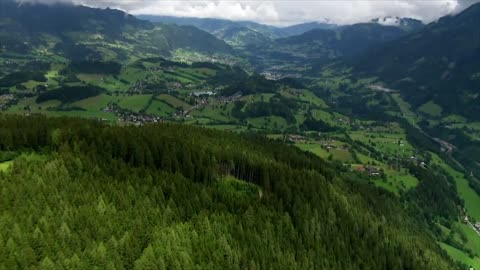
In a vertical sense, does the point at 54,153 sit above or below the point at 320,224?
above

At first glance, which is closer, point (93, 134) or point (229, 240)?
point (229, 240)

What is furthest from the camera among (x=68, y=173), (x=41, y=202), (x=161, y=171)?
(x=161, y=171)

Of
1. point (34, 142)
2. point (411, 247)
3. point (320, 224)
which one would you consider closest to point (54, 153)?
point (34, 142)

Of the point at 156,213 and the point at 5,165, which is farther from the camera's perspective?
the point at 5,165

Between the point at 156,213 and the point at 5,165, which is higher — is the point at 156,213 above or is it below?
below

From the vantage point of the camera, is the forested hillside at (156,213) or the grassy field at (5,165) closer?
the forested hillside at (156,213)

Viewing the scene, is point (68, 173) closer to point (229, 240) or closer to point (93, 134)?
point (93, 134)

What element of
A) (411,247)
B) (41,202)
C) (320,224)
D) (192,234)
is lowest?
(411,247)

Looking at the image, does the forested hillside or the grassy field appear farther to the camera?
the grassy field
